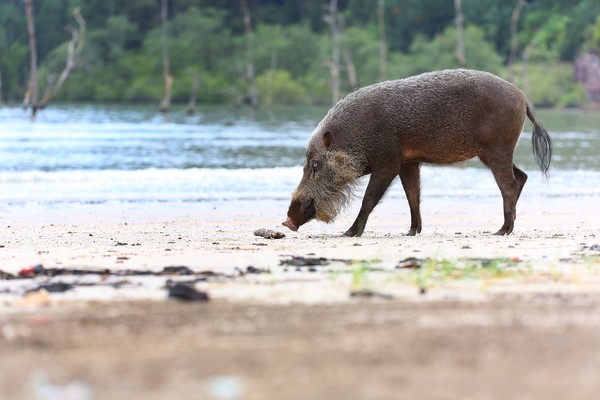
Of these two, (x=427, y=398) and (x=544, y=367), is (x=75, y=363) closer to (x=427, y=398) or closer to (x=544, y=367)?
(x=427, y=398)

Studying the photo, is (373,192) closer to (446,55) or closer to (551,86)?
(551,86)

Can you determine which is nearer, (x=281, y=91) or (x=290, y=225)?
(x=290, y=225)

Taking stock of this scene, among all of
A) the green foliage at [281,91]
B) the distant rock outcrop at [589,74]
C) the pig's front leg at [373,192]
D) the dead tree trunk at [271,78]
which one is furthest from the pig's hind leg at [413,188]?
the green foliage at [281,91]

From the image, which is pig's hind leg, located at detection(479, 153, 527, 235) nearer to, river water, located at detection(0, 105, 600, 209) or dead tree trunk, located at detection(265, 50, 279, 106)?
river water, located at detection(0, 105, 600, 209)

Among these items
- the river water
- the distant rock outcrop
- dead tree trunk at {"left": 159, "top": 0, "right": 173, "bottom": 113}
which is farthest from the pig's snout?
the distant rock outcrop

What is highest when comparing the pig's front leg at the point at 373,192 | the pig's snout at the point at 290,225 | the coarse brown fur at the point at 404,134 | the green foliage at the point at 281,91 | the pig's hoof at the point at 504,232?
the coarse brown fur at the point at 404,134

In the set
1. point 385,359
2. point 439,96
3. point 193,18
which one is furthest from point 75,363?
point 193,18

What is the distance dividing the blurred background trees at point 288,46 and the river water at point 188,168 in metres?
43.1

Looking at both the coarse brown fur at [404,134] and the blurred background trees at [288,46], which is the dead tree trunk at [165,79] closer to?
the blurred background trees at [288,46]

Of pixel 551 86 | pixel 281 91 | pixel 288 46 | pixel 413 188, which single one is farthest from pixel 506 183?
pixel 288 46

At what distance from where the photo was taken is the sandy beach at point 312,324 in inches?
188

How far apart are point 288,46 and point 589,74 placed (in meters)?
24.6

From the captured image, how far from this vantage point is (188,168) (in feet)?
80.1

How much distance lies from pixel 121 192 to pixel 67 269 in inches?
433
